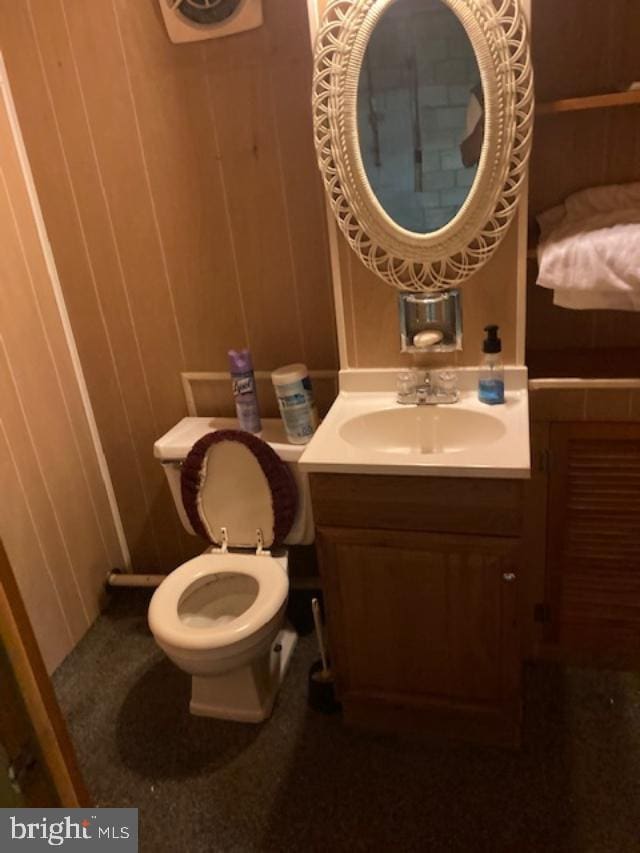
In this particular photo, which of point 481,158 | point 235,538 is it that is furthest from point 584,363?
point 235,538

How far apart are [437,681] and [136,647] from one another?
38.8 inches

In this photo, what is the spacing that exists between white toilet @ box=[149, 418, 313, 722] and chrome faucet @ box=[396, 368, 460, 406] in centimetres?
32

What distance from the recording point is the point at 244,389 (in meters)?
1.83

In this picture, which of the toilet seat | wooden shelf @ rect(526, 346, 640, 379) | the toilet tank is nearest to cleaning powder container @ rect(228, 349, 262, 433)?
the toilet tank

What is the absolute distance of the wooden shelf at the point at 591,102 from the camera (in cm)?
138

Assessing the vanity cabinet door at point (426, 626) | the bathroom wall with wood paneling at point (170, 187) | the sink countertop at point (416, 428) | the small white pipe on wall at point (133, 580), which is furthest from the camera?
the small white pipe on wall at point (133, 580)

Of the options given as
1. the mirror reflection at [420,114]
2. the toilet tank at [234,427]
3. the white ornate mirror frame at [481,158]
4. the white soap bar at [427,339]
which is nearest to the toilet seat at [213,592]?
the toilet tank at [234,427]

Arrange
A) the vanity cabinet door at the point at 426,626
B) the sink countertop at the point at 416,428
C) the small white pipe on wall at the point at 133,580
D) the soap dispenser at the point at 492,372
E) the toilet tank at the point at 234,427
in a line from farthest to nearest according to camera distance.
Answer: the small white pipe on wall at the point at 133,580 → the toilet tank at the point at 234,427 → the soap dispenser at the point at 492,372 → the vanity cabinet door at the point at 426,626 → the sink countertop at the point at 416,428

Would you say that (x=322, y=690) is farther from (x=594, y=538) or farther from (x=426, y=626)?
(x=594, y=538)

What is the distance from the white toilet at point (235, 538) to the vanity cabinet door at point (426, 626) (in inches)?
8.4

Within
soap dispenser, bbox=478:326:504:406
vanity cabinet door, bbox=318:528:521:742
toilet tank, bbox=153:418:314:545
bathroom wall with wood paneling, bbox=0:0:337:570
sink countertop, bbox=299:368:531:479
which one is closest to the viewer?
sink countertop, bbox=299:368:531:479

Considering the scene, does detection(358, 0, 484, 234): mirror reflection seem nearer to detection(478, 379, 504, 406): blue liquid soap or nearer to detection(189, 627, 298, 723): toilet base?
detection(478, 379, 504, 406): blue liquid soap

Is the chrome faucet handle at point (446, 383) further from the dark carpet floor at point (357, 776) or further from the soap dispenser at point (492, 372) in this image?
the dark carpet floor at point (357, 776)

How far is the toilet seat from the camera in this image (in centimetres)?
154
